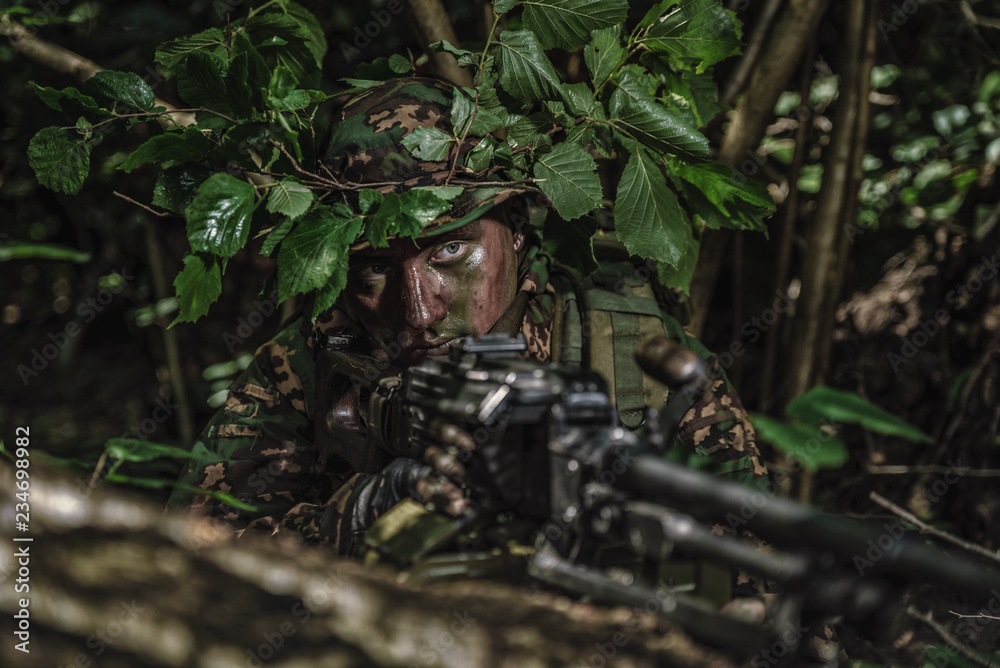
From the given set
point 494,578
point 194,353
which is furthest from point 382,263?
point 194,353

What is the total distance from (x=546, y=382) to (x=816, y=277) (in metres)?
2.11

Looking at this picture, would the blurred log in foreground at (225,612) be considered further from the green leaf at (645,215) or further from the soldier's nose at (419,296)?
the green leaf at (645,215)

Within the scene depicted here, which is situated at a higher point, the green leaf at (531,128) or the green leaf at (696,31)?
the green leaf at (696,31)

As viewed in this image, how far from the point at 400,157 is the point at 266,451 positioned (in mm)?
1017

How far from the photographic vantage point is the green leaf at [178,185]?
1712 mm

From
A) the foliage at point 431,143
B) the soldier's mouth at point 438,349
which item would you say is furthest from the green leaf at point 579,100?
the soldier's mouth at point 438,349

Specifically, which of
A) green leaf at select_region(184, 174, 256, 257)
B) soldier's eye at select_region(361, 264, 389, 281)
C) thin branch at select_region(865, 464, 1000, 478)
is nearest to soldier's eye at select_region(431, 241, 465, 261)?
soldier's eye at select_region(361, 264, 389, 281)

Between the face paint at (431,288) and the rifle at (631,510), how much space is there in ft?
1.50

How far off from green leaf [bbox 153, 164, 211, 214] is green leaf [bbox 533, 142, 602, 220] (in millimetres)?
870

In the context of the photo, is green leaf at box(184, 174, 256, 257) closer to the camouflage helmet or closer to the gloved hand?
the camouflage helmet

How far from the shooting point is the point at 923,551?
0.86 m

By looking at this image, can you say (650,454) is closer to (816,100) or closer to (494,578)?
(494,578)

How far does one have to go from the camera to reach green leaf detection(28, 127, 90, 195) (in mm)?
1726

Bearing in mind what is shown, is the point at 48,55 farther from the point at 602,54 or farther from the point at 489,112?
the point at 602,54
